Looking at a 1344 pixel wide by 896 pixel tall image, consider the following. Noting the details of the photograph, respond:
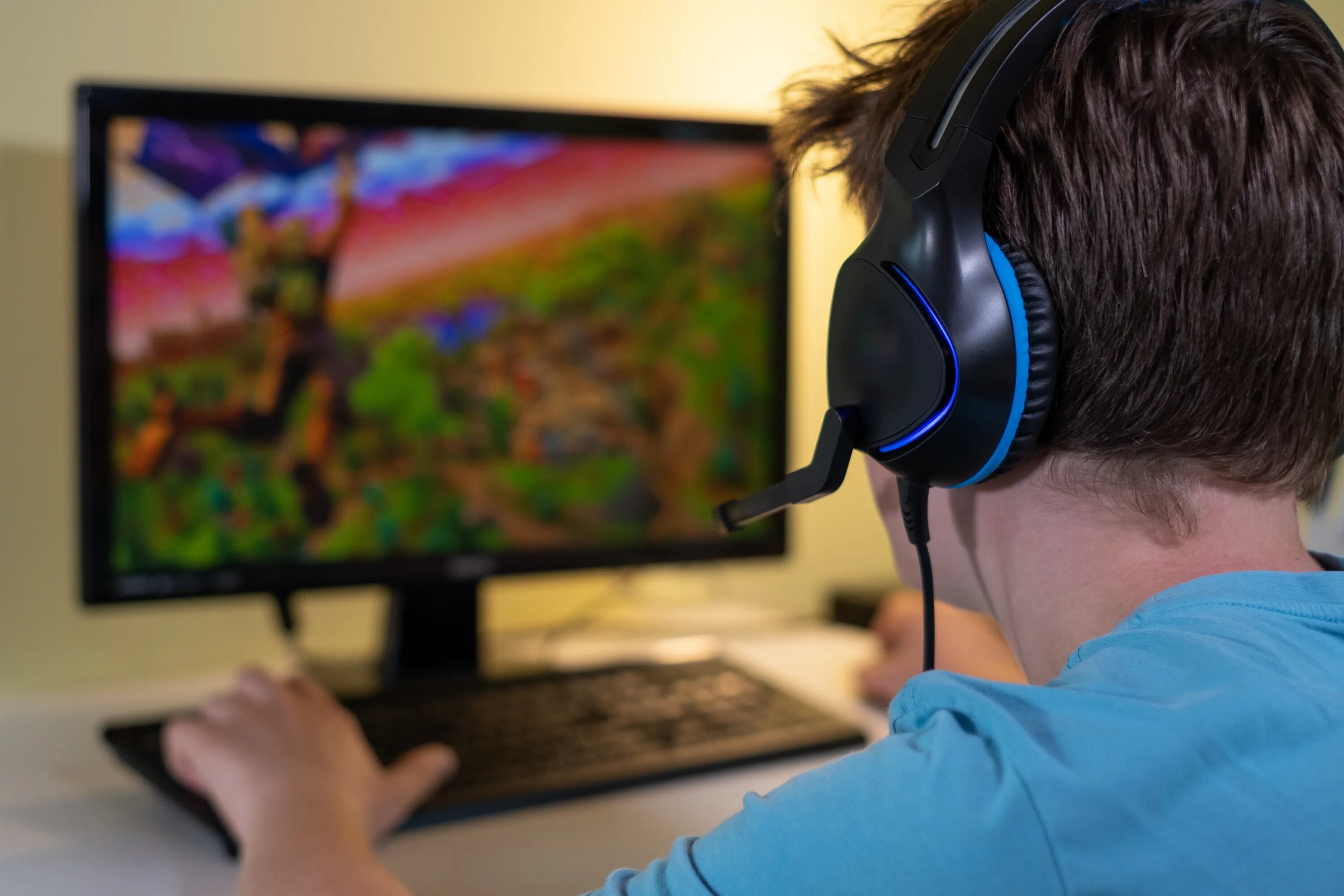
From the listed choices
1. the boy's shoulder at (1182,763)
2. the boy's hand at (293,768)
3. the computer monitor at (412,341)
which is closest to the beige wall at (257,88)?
the computer monitor at (412,341)

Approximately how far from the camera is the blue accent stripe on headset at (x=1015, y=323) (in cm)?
45

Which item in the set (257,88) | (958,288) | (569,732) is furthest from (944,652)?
(257,88)

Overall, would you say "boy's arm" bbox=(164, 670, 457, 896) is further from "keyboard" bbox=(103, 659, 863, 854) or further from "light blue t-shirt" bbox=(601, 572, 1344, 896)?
"light blue t-shirt" bbox=(601, 572, 1344, 896)

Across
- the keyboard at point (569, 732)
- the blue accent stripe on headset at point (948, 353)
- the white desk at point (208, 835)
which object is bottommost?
the white desk at point (208, 835)

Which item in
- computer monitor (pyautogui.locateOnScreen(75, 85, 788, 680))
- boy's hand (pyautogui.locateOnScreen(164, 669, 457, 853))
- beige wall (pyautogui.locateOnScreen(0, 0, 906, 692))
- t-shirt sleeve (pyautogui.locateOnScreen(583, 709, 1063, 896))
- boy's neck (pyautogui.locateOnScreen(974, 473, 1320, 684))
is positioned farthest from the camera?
beige wall (pyautogui.locateOnScreen(0, 0, 906, 692))

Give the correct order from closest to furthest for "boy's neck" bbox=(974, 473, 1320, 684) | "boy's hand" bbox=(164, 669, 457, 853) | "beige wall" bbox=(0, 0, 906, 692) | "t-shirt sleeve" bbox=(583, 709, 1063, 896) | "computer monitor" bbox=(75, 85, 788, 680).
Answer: "t-shirt sleeve" bbox=(583, 709, 1063, 896) < "boy's neck" bbox=(974, 473, 1320, 684) < "boy's hand" bbox=(164, 669, 457, 853) < "computer monitor" bbox=(75, 85, 788, 680) < "beige wall" bbox=(0, 0, 906, 692)

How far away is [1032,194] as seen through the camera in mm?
467

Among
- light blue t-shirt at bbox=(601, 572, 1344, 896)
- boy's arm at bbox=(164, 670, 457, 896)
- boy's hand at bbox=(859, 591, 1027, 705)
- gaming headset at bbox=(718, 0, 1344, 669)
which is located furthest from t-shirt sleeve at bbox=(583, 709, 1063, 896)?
boy's hand at bbox=(859, 591, 1027, 705)

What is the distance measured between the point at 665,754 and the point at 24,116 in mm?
757

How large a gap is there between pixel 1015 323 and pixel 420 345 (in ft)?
1.84

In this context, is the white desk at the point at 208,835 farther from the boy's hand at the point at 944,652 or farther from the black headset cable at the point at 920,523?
the black headset cable at the point at 920,523

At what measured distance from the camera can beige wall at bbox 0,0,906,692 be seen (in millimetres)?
944

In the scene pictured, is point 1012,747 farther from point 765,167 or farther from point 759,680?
point 765,167

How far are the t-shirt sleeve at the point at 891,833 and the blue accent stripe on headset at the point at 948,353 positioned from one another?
0.41ft
